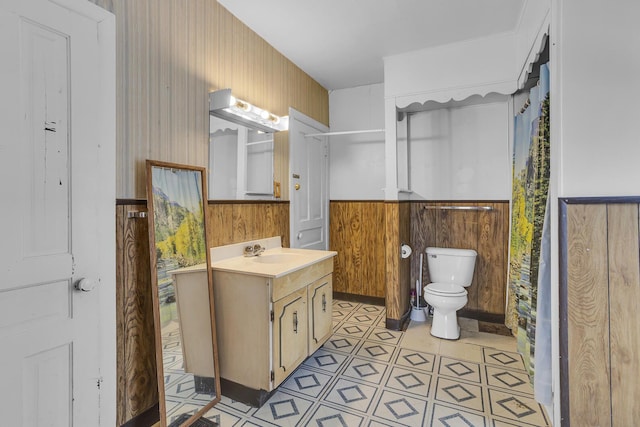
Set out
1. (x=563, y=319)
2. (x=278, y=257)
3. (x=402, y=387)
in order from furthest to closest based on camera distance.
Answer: (x=278, y=257), (x=402, y=387), (x=563, y=319)

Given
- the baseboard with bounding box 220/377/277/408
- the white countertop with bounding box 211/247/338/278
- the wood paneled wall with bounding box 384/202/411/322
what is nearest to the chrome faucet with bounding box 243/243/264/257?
the white countertop with bounding box 211/247/338/278

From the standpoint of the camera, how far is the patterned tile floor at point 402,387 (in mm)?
1730

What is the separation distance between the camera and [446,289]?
275 cm

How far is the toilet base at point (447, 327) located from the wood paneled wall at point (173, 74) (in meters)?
2.30

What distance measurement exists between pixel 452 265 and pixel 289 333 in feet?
5.77

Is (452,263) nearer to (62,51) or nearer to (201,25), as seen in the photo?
(201,25)

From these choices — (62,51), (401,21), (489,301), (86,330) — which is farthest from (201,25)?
(489,301)

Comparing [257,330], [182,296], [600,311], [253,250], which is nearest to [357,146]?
[253,250]

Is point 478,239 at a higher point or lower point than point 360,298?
higher

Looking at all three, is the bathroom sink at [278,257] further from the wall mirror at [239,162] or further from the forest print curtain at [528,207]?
the forest print curtain at [528,207]

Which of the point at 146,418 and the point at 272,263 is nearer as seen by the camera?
the point at 146,418

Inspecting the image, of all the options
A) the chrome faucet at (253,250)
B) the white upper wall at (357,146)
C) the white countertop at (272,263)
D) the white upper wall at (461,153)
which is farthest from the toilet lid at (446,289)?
the chrome faucet at (253,250)

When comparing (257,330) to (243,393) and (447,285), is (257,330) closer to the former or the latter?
(243,393)

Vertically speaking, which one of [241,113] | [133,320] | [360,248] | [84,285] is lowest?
[133,320]
